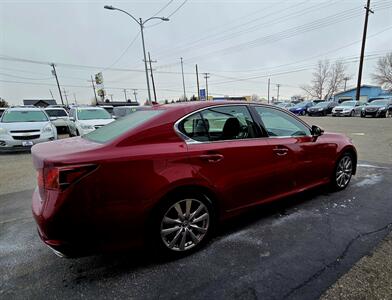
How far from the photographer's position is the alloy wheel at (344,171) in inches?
159

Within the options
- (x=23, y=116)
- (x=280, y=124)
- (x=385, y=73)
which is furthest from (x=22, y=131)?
(x=385, y=73)

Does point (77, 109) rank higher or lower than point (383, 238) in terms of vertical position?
higher

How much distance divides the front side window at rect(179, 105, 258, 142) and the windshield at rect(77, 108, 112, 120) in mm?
8866

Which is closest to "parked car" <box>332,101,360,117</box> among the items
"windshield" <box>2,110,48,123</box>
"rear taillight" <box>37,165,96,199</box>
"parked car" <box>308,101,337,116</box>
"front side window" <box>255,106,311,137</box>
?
"parked car" <box>308,101,337,116</box>

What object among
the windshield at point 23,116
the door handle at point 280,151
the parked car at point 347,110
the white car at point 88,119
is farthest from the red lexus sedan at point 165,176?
the parked car at point 347,110

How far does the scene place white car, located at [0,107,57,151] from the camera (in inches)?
306

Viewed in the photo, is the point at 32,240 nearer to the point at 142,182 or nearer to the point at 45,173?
the point at 45,173

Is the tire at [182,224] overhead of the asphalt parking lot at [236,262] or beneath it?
overhead

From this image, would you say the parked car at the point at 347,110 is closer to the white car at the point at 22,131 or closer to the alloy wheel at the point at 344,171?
the alloy wheel at the point at 344,171

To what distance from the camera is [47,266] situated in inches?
95.4

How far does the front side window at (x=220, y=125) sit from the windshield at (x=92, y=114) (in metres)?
8.87

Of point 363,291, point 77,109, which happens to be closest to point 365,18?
point 77,109

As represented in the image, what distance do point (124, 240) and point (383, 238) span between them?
9.08ft

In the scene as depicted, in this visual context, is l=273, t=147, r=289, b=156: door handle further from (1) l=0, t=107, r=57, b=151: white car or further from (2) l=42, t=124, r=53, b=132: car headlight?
(2) l=42, t=124, r=53, b=132: car headlight
